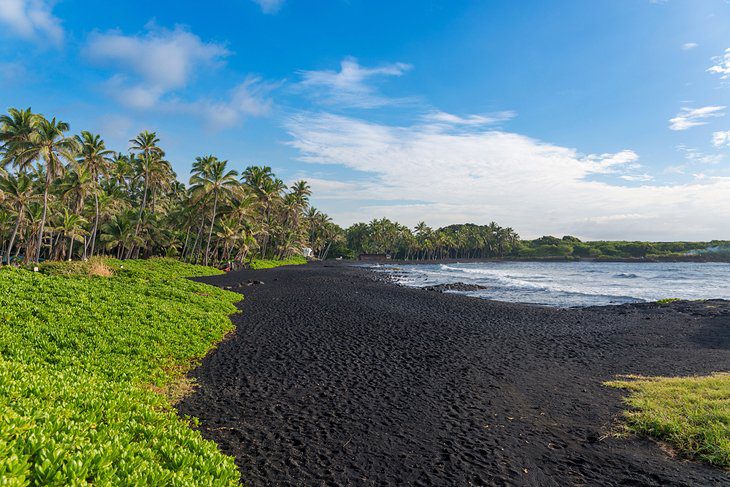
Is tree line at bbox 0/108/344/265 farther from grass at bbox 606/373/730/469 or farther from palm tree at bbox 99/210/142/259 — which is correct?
grass at bbox 606/373/730/469

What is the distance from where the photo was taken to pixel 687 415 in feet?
27.1

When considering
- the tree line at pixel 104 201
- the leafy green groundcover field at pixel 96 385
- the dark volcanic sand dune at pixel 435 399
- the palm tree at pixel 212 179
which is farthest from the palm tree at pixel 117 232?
the dark volcanic sand dune at pixel 435 399

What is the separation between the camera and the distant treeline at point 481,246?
458 feet

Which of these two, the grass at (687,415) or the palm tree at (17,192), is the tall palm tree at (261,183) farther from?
the grass at (687,415)

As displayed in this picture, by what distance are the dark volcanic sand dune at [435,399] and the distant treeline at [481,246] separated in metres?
113

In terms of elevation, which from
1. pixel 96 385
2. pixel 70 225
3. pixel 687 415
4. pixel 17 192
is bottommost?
pixel 96 385

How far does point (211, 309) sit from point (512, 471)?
668 inches

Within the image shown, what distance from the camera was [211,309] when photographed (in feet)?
64.2

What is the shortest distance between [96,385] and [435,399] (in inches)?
317

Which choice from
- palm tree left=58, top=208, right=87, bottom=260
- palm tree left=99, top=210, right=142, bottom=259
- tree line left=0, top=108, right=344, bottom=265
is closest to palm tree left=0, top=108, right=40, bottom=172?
tree line left=0, top=108, right=344, bottom=265

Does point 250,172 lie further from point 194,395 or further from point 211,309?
point 194,395

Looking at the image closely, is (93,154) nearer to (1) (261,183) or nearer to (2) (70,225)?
(2) (70,225)

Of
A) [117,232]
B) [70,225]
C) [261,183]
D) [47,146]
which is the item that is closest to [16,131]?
[47,146]

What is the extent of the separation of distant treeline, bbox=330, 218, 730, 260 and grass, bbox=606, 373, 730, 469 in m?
121
